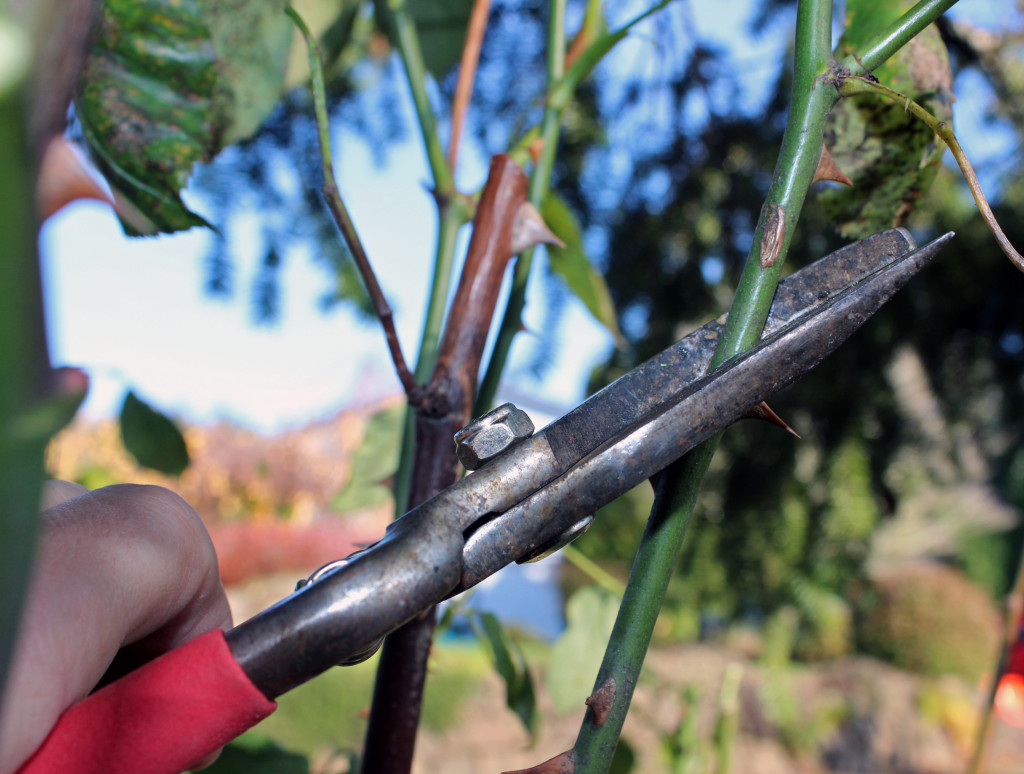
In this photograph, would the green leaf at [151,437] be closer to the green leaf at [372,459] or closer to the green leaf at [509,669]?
the green leaf at [372,459]

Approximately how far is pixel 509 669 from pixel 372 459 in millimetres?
410

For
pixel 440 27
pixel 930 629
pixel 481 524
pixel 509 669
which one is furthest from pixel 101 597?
pixel 930 629

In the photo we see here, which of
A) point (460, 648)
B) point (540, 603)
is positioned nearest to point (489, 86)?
point (460, 648)

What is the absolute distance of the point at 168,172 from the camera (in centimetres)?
47

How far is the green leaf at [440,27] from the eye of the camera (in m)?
0.75

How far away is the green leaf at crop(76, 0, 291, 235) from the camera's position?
467 mm

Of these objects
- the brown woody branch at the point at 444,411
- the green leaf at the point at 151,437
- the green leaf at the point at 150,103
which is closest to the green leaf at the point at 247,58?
the green leaf at the point at 150,103

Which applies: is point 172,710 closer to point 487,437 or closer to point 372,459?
point 487,437

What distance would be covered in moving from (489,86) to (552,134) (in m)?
0.94

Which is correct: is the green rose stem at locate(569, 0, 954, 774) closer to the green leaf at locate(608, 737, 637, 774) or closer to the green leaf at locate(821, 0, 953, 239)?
the green leaf at locate(821, 0, 953, 239)

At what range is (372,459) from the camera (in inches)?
37.4

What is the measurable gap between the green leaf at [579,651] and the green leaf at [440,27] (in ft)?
1.99

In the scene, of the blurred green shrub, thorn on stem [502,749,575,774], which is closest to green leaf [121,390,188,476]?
thorn on stem [502,749,575,774]

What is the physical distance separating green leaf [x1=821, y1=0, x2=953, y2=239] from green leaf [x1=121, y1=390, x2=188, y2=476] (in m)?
0.64
